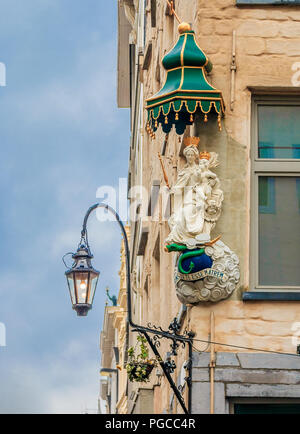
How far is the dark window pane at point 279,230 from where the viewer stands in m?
14.1

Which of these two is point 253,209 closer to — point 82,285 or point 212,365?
point 212,365

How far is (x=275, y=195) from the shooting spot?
47.4ft

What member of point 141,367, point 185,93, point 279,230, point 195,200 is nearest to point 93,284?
point 195,200

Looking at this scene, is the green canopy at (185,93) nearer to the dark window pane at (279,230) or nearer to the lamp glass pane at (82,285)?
the dark window pane at (279,230)

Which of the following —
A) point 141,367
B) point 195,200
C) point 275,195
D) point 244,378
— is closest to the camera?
point 244,378

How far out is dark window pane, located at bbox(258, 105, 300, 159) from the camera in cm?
1455

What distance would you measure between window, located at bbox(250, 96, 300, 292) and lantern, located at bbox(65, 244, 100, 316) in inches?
112

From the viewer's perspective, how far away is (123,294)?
47.7 meters

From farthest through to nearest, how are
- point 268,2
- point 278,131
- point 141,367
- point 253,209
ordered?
point 141,367 < point 268,2 < point 278,131 < point 253,209

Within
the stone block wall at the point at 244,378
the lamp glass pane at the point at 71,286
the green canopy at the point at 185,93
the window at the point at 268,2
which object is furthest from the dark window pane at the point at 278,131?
the lamp glass pane at the point at 71,286

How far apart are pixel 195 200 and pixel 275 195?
3.60ft

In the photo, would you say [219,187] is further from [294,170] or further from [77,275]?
[77,275]
